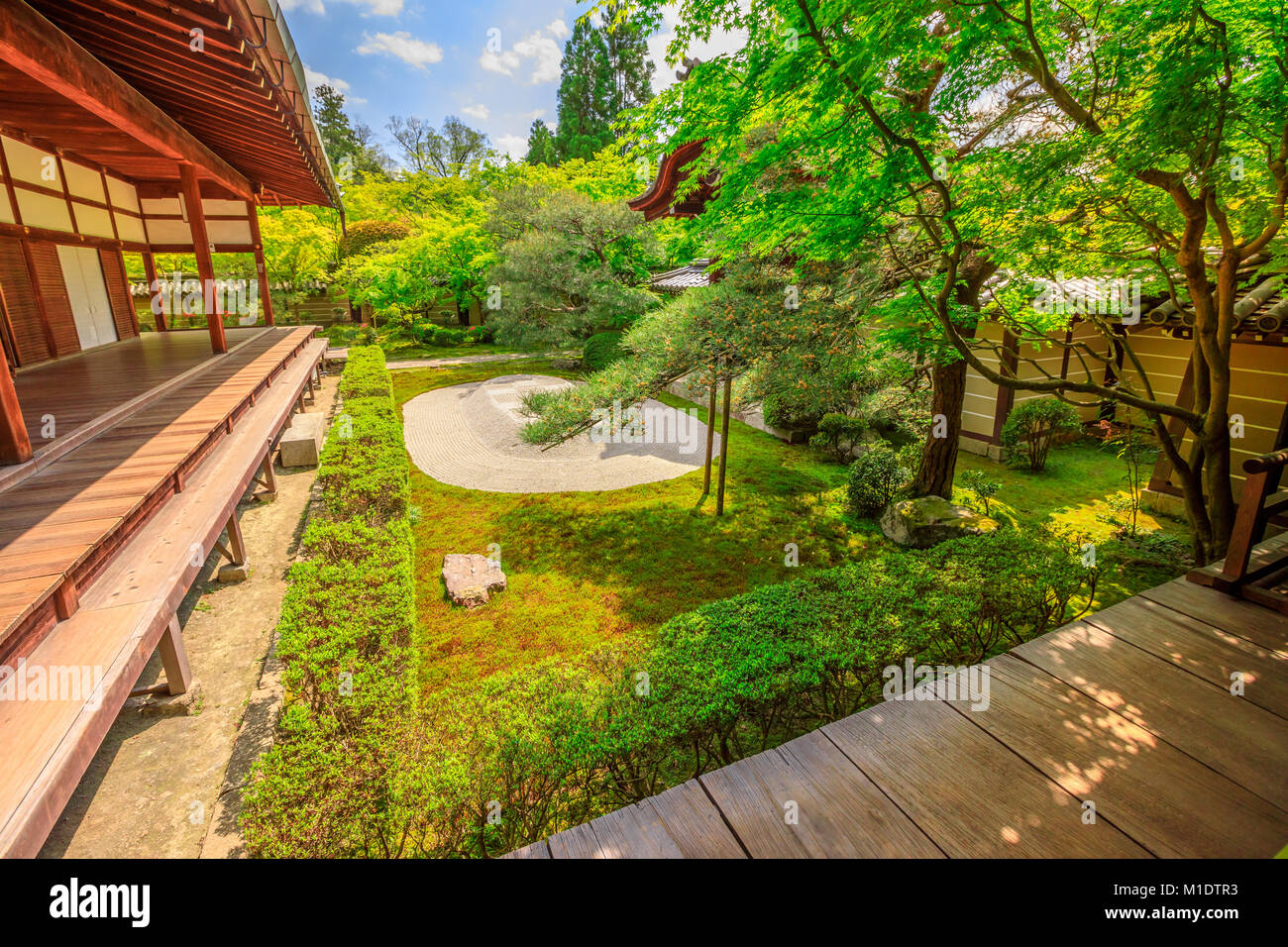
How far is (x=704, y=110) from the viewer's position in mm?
5500

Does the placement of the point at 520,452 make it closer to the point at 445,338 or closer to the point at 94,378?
the point at 94,378

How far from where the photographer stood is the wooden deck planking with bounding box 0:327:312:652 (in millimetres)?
3016

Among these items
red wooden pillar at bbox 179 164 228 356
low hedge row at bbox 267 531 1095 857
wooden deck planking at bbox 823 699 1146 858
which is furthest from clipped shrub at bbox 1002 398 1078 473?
red wooden pillar at bbox 179 164 228 356

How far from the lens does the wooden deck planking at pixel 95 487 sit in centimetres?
302

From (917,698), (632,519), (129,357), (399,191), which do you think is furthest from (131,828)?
(399,191)

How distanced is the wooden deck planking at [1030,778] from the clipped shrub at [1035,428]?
23.7 feet

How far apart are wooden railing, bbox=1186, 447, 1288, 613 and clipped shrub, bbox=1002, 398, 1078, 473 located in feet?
18.7

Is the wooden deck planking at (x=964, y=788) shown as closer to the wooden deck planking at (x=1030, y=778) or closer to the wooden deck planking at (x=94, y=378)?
the wooden deck planking at (x=1030, y=778)

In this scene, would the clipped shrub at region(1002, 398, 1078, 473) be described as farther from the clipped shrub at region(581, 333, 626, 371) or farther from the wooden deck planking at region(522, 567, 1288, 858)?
the clipped shrub at region(581, 333, 626, 371)

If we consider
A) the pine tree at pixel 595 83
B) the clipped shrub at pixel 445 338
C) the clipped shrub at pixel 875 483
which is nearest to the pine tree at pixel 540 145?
the pine tree at pixel 595 83

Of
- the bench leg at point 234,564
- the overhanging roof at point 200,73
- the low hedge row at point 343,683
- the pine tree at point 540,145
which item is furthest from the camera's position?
the pine tree at point 540,145

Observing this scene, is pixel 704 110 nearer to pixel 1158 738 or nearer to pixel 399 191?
pixel 1158 738

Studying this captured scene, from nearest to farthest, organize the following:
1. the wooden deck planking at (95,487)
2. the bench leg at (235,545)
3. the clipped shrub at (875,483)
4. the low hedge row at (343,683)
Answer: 1. the low hedge row at (343,683)
2. the wooden deck planking at (95,487)
3. the bench leg at (235,545)
4. the clipped shrub at (875,483)
